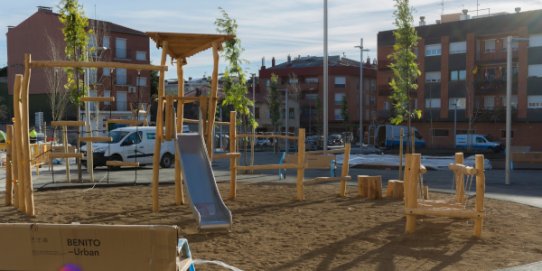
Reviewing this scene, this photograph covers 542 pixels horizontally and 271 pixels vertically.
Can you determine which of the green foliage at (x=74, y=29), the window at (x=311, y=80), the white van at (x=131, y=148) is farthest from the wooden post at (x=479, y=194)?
the window at (x=311, y=80)

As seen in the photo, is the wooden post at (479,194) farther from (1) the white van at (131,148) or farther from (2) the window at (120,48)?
(2) the window at (120,48)

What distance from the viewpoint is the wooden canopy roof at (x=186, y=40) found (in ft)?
32.5

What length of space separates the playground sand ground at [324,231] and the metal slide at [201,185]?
8.6 inches

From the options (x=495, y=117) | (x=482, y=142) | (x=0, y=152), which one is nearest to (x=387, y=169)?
(x=0, y=152)

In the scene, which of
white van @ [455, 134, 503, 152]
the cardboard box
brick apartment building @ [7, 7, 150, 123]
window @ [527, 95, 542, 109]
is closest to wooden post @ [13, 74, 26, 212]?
the cardboard box

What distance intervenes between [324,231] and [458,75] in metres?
49.7

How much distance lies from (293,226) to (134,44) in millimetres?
53672

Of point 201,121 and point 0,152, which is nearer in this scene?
point 201,121

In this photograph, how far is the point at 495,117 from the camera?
51.6 metres

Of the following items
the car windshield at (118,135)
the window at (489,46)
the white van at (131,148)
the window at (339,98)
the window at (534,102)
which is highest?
the window at (489,46)

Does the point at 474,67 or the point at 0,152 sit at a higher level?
the point at 474,67

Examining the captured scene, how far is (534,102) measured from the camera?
5075 centimetres

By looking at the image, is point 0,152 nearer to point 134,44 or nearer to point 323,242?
point 323,242

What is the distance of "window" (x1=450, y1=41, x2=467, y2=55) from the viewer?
53969 mm
